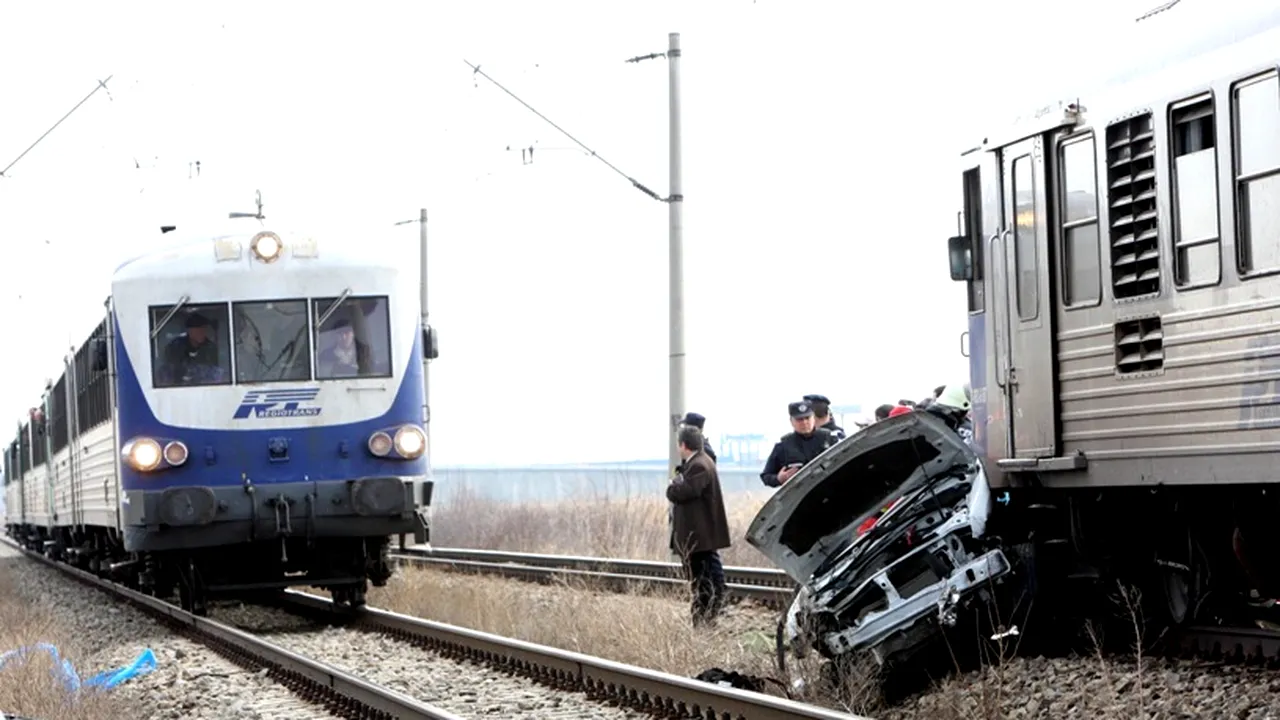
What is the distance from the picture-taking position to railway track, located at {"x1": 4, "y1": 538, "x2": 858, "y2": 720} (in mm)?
9453

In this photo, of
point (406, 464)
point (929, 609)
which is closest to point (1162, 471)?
point (929, 609)

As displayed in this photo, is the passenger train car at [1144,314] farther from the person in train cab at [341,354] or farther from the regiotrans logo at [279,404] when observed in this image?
the regiotrans logo at [279,404]

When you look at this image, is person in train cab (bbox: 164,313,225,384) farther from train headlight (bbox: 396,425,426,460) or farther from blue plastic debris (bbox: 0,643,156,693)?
blue plastic debris (bbox: 0,643,156,693)

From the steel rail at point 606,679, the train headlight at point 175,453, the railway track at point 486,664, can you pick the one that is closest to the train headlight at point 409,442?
the railway track at point 486,664

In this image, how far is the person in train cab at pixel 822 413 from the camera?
14.5 metres

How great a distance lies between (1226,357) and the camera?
28.2ft

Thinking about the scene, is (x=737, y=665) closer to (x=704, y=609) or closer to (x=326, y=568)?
(x=704, y=609)

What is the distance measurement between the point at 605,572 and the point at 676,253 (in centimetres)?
350

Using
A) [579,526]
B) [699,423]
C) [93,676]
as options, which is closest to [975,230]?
[699,423]

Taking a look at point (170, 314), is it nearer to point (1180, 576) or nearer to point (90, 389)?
point (90, 389)

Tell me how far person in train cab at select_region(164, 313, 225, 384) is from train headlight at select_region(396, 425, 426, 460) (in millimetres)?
1548

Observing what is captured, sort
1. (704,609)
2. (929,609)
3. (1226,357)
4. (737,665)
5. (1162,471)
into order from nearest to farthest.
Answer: (1226,357) → (1162,471) → (929,609) → (737,665) → (704,609)

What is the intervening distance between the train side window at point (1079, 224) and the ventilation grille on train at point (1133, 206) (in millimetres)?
164

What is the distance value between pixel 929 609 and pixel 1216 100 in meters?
2.92
